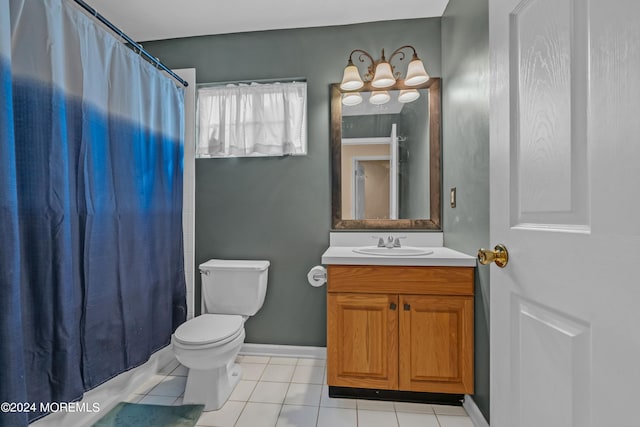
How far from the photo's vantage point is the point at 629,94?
0.47m

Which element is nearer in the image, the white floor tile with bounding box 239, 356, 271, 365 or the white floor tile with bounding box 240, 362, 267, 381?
the white floor tile with bounding box 240, 362, 267, 381

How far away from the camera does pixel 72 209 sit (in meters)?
1.29

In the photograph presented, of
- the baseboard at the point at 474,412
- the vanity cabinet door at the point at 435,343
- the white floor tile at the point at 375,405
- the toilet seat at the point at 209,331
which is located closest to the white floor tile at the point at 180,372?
the toilet seat at the point at 209,331

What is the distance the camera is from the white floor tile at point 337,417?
146 centimetres

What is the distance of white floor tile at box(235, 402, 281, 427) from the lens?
1.46 meters

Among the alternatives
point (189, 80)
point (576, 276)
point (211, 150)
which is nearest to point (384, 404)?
point (576, 276)

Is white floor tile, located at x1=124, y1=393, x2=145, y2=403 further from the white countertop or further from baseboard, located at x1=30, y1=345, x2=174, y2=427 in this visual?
the white countertop

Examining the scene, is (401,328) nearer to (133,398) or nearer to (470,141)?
(470,141)

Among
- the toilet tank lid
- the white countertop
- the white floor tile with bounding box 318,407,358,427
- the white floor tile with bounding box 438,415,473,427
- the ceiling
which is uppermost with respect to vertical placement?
the ceiling

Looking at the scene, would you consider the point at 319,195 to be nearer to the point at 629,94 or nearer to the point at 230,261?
the point at 230,261

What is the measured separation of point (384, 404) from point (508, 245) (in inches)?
50.5

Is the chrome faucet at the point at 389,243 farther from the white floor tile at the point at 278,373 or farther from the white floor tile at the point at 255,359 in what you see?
the white floor tile at the point at 255,359

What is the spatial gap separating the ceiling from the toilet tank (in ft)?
5.61

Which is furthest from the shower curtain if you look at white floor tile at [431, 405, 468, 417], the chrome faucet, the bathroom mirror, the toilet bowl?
white floor tile at [431, 405, 468, 417]
